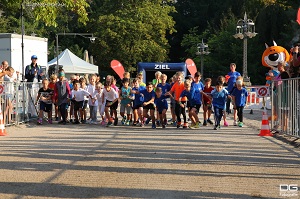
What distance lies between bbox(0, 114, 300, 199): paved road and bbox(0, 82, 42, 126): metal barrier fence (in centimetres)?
234

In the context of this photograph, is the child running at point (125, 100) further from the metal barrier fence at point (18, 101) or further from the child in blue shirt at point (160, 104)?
the metal barrier fence at point (18, 101)

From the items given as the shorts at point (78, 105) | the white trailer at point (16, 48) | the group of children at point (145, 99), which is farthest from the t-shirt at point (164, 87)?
the white trailer at point (16, 48)

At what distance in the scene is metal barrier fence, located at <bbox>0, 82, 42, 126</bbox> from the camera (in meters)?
16.2

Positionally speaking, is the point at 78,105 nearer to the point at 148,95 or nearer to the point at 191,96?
the point at 148,95

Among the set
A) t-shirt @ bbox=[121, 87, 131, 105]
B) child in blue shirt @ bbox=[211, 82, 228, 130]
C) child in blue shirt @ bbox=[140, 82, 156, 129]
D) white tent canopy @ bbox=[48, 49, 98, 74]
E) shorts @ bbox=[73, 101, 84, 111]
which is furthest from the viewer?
white tent canopy @ bbox=[48, 49, 98, 74]

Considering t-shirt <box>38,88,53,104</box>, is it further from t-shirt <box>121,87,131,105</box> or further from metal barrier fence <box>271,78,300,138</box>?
metal barrier fence <box>271,78,300,138</box>

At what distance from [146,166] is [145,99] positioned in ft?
28.1

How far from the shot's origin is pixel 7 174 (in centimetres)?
809

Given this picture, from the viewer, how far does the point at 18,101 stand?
17422 mm

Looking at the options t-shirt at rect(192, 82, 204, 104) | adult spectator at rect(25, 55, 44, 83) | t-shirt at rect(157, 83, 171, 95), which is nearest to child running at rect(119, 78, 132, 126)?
t-shirt at rect(157, 83, 171, 95)

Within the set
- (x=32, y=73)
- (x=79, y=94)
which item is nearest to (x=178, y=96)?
(x=79, y=94)

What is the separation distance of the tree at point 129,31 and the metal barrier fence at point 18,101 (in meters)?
42.2

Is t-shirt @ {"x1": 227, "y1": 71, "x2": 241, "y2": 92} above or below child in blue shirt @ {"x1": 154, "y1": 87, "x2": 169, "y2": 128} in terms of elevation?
above

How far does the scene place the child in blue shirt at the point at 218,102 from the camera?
15797mm
